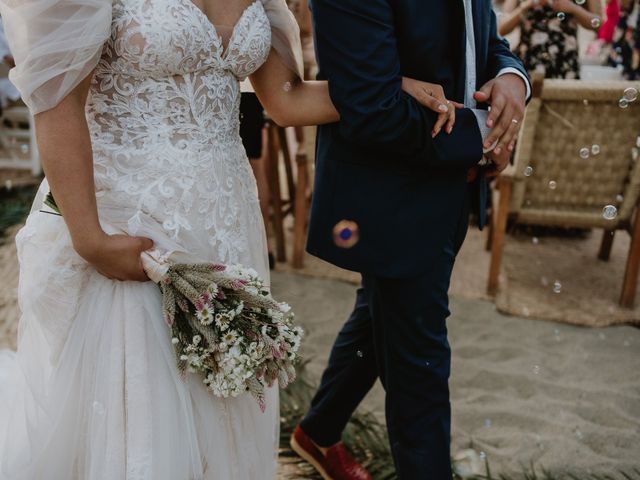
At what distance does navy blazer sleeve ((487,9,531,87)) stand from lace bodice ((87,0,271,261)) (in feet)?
2.09

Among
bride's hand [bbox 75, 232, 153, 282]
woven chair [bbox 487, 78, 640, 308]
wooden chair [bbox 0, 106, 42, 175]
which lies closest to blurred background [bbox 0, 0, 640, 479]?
woven chair [bbox 487, 78, 640, 308]

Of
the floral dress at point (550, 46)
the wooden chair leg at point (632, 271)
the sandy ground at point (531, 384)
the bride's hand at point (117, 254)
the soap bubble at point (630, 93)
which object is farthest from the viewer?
the floral dress at point (550, 46)

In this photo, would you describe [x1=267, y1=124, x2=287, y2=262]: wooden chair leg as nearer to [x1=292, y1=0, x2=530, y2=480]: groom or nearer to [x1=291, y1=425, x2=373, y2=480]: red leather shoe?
[x1=291, y1=425, x2=373, y2=480]: red leather shoe

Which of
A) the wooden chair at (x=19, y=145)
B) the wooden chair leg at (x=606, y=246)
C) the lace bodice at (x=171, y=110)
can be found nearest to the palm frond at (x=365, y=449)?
the lace bodice at (x=171, y=110)

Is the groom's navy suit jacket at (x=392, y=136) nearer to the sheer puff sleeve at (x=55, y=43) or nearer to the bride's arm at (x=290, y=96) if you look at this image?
the bride's arm at (x=290, y=96)

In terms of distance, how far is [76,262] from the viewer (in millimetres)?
1637

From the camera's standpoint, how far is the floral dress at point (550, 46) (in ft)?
15.0

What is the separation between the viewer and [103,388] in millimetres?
1583

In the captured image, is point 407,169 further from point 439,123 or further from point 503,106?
point 503,106

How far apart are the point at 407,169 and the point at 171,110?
0.61 m

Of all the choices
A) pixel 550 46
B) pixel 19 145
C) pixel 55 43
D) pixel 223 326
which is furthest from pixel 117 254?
pixel 19 145

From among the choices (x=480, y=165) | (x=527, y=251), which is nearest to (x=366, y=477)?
(x=480, y=165)

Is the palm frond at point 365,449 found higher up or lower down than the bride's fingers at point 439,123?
lower down

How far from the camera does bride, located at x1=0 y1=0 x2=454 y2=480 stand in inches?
58.1
